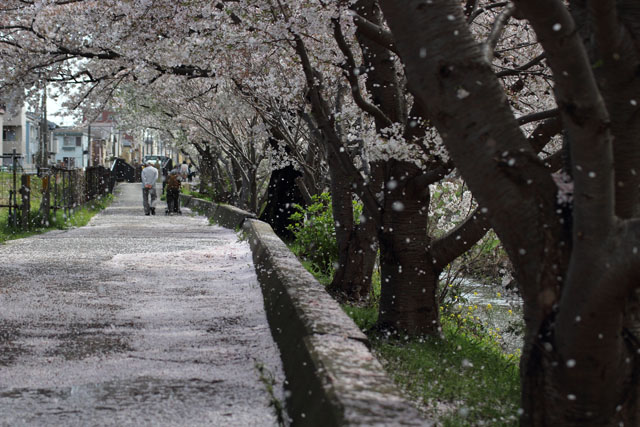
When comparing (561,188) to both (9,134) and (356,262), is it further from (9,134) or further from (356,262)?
(9,134)

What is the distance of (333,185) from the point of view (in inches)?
428

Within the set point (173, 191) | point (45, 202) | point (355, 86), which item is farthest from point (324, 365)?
point (173, 191)

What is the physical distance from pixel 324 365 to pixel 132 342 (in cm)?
284

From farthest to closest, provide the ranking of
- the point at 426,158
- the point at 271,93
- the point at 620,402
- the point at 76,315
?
the point at 271,93 < the point at 76,315 < the point at 426,158 < the point at 620,402

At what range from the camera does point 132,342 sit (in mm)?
6848

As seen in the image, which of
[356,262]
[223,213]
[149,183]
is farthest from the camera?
[149,183]

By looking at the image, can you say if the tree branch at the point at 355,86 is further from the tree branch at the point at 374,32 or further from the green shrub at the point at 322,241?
the green shrub at the point at 322,241

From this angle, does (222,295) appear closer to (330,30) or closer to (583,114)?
(330,30)

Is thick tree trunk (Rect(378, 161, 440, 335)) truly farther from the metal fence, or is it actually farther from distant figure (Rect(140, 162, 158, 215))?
distant figure (Rect(140, 162, 158, 215))

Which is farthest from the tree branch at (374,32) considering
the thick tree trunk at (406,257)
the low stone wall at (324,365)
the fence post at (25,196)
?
the fence post at (25,196)

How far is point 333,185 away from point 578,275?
715 cm

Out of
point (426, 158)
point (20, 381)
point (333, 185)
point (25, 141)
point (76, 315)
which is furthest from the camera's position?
point (25, 141)

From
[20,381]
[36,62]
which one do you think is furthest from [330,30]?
[36,62]

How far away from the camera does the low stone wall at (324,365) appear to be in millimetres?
3598
